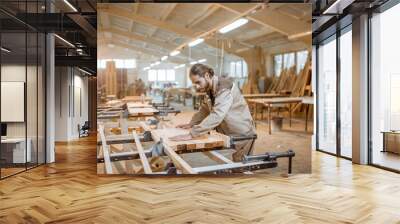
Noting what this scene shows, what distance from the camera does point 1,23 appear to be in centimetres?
639

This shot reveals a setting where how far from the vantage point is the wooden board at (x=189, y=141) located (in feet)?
20.7

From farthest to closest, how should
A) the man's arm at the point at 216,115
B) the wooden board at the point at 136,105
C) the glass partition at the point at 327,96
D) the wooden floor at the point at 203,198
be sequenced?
the glass partition at the point at 327,96, the man's arm at the point at 216,115, the wooden board at the point at 136,105, the wooden floor at the point at 203,198

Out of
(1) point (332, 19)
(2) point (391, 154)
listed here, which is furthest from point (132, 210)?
(1) point (332, 19)

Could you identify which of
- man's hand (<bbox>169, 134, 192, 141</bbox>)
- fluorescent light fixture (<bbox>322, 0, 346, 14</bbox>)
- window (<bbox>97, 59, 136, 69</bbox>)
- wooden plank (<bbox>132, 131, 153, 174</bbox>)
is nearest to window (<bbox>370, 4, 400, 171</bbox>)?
fluorescent light fixture (<bbox>322, 0, 346, 14</bbox>)

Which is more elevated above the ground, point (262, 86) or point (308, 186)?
point (262, 86)

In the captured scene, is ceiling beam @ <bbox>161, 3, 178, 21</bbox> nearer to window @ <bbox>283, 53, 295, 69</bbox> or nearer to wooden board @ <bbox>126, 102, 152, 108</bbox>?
wooden board @ <bbox>126, 102, 152, 108</bbox>

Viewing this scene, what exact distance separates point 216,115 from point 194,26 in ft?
4.88

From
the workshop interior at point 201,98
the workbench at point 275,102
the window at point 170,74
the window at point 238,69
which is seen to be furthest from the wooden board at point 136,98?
the workbench at point 275,102

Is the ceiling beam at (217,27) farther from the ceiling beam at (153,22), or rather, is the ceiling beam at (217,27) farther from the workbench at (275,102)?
the workbench at (275,102)

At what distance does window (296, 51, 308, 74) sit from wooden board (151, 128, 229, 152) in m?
1.63

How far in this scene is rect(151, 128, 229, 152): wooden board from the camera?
20.7 ft

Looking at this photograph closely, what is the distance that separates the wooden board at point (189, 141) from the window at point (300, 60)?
1.63 metres

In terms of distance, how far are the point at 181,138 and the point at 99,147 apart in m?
1.34

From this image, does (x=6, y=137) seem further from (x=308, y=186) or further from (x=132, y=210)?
(x=308, y=186)
